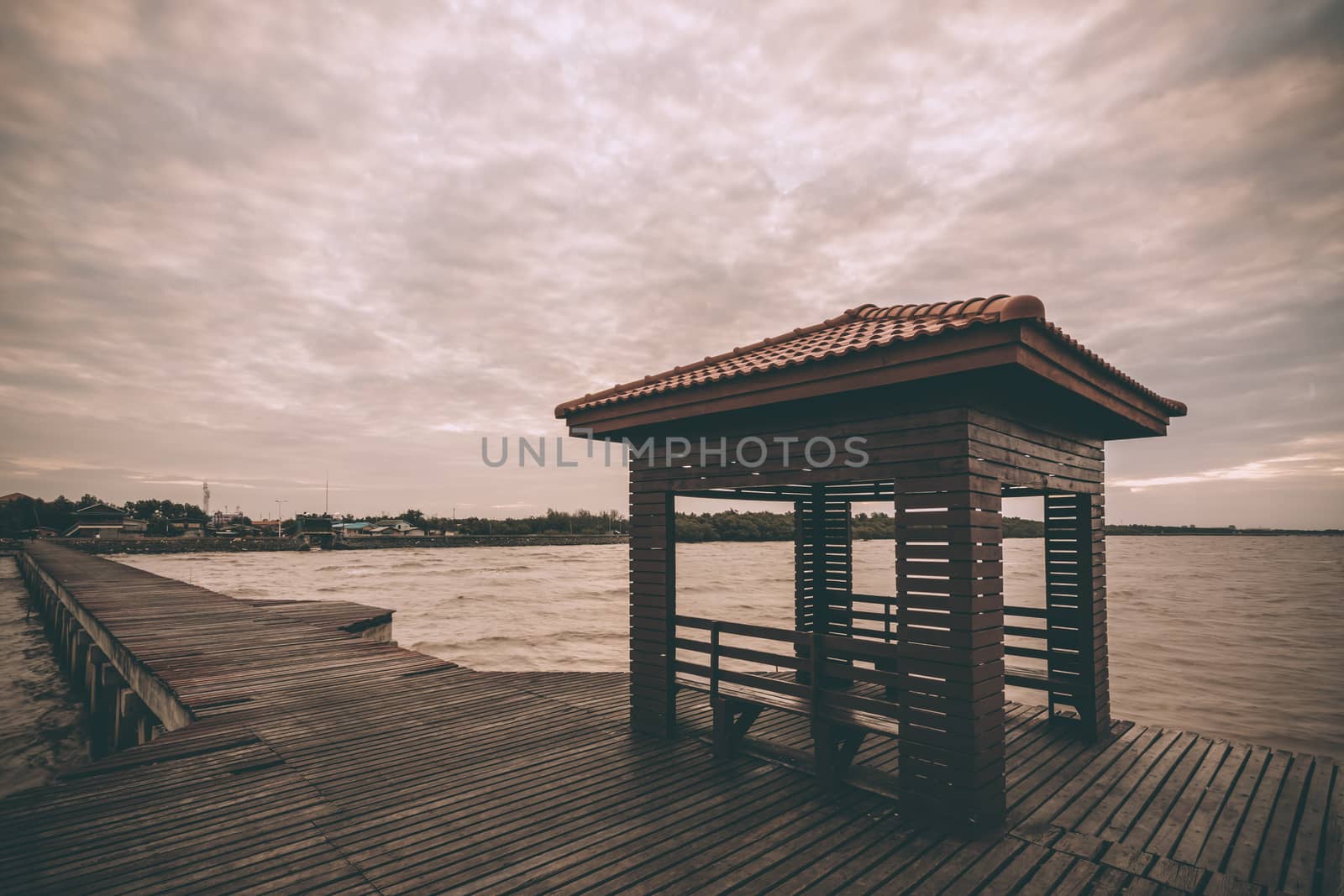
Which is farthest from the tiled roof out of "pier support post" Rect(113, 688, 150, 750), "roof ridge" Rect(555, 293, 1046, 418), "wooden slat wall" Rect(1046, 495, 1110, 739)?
"pier support post" Rect(113, 688, 150, 750)

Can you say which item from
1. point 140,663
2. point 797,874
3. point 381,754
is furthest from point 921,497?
point 140,663

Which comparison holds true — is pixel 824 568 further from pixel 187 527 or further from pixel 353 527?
pixel 187 527

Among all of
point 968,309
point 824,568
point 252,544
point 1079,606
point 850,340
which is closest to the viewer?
point 968,309

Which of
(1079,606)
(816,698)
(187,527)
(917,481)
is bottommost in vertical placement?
(187,527)

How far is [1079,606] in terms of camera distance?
20.6ft

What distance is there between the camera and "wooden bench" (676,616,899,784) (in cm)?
472

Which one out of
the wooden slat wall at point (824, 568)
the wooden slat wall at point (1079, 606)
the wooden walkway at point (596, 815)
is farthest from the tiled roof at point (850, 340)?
the wooden walkway at point (596, 815)

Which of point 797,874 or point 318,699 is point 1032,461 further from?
point 318,699

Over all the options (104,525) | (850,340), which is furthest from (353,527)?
(850,340)

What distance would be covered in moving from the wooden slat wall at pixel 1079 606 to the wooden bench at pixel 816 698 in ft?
7.70

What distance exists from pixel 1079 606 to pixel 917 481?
3133mm

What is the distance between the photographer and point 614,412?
6.31 m

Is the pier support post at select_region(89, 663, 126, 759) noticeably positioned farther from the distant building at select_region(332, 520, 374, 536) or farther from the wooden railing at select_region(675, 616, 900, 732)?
the distant building at select_region(332, 520, 374, 536)

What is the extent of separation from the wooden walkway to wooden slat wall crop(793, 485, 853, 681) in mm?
1848
